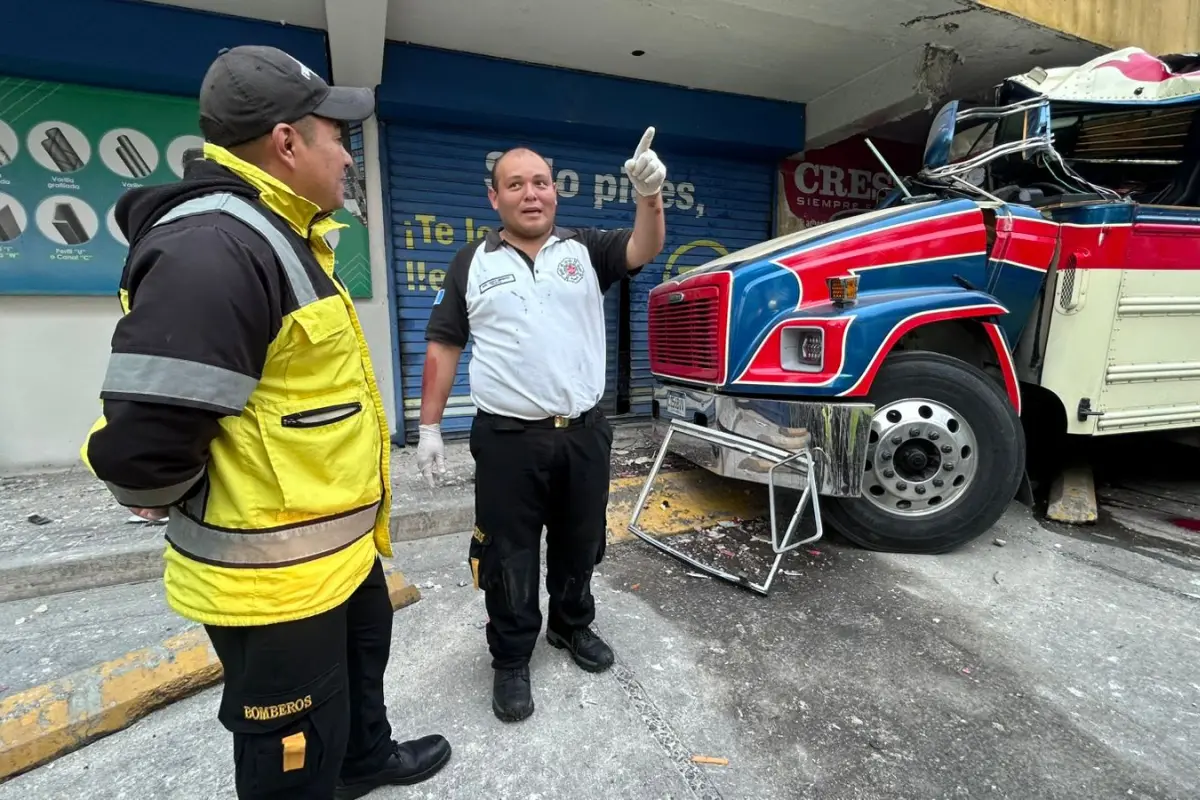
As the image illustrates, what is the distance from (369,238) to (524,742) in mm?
4423

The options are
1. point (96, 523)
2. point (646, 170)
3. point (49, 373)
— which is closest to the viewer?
point (646, 170)

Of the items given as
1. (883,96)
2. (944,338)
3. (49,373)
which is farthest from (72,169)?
(883,96)

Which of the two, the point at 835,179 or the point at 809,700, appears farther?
the point at 835,179

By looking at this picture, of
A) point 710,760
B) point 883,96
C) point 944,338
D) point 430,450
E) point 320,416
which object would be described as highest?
point 883,96

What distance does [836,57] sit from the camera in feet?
17.0

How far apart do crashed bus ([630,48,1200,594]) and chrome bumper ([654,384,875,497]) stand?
0.01m

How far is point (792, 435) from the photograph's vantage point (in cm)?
302

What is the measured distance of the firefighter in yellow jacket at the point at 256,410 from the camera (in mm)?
958

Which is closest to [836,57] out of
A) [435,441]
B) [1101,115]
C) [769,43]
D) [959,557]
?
[769,43]

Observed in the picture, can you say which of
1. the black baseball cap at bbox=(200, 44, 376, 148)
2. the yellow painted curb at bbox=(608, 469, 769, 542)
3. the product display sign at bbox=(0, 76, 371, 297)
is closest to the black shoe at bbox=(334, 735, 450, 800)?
the black baseball cap at bbox=(200, 44, 376, 148)

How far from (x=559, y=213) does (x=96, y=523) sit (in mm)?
4390

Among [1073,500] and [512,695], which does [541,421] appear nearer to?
[512,695]

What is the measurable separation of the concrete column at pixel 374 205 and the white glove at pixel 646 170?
3.02 m

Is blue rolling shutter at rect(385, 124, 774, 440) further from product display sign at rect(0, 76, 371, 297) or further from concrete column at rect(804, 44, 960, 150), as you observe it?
product display sign at rect(0, 76, 371, 297)
